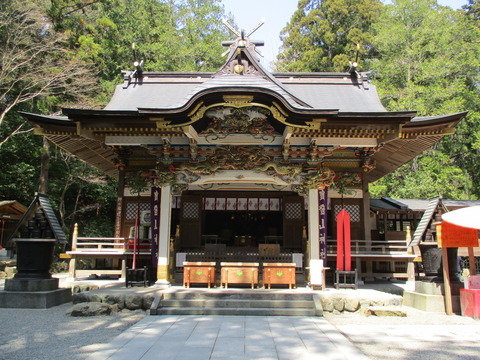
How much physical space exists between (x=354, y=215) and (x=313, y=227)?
97.6 inches

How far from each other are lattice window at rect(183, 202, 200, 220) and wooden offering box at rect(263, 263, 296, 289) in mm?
4066

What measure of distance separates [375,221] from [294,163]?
6.07 m

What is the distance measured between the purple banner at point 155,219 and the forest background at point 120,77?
1101 centimetres

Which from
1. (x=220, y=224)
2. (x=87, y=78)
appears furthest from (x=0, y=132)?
(x=220, y=224)

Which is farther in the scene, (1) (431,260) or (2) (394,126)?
(2) (394,126)

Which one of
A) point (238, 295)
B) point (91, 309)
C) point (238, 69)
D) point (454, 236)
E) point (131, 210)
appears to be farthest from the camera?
point (131, 210)

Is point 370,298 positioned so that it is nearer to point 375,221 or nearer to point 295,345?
point 295,345

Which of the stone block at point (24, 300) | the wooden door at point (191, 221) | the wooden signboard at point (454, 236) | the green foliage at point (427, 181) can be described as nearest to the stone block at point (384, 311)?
the wooden signboard at point (454, 236)

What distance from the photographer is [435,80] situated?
2097 cm

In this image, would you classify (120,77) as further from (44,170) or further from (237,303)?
(237,303)

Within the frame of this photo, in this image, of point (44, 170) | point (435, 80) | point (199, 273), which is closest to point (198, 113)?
point (199, 273)

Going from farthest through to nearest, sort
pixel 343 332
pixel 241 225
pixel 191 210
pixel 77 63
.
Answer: pixel 77 63 < pixel 241 225 < pixel 191 210 < pixel 343 332

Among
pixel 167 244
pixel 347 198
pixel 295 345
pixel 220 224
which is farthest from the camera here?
pixel 220 224

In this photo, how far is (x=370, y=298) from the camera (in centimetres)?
777
